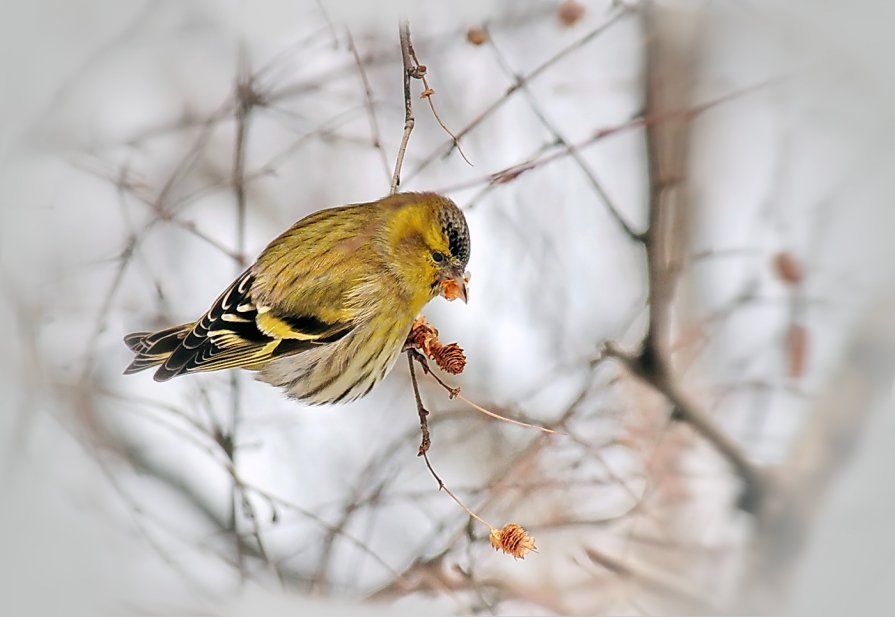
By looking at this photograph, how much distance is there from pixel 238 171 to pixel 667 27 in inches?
37.9

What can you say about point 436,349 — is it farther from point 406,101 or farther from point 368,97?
point 368,97

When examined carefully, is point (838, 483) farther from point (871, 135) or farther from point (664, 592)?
point (871, 135)

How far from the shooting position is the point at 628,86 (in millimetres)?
1793

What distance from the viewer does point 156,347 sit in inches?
41.1

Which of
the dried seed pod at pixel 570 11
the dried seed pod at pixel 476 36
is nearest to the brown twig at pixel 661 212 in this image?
the dried seed pod at pixel 570 11

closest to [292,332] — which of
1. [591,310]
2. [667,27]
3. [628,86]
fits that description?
[591,310]

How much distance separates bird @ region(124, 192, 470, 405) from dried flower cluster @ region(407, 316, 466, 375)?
2cm

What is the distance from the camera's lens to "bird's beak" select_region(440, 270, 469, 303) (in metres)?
0.99

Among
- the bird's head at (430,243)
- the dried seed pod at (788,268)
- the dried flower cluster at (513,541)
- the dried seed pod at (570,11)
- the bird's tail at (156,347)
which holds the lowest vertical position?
the dried flower cluster at (513,541)


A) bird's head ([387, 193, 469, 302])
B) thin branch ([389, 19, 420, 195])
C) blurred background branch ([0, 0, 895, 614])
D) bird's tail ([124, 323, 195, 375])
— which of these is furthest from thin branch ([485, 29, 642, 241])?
bird's tail ([124, 323, 195, 375])

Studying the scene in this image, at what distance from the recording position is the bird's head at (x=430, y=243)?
978 mm

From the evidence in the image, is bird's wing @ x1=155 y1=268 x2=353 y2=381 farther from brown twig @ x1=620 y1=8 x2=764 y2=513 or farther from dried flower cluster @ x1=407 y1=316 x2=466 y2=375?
brown twig @ x1=620 y1=8 x2=764 y2=513

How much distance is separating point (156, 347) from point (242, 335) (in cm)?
12

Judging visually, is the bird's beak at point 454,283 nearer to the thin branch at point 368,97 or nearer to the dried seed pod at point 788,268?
the thin branch at point 368,97
